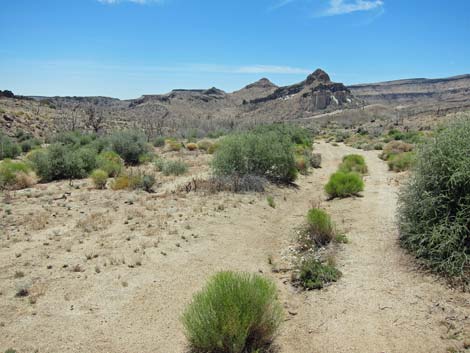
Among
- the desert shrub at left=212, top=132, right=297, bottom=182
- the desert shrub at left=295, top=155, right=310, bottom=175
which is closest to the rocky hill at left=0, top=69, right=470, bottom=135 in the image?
the desert shrub at left=295, top=155, right=310, bottom=175

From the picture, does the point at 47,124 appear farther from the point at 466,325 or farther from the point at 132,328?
the point at 466,325

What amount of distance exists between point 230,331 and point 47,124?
2165 inches

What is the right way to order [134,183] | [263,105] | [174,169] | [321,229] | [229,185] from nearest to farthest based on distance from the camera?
[321,229] → [229,185] → [134,183] → [174,169] → [263,105]

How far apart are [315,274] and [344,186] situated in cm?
874

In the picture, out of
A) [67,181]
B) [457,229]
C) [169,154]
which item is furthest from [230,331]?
[169,154]

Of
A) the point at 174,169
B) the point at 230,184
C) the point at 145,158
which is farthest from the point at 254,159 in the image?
the point at 145,158

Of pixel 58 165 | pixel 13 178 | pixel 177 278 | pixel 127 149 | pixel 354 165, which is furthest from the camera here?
pixel 127 149

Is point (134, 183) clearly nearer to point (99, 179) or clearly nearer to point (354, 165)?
point (99, 179)

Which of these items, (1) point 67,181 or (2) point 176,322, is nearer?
(2) point 176,322

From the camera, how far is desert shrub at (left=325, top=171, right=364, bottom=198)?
54.5 ft

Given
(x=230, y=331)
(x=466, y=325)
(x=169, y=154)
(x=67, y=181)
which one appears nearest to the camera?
(x=230, y=331)

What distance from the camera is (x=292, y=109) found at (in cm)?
13062

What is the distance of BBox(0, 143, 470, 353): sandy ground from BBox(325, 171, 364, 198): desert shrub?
1322 mm

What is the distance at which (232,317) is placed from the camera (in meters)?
5.60
